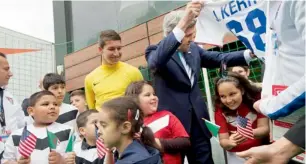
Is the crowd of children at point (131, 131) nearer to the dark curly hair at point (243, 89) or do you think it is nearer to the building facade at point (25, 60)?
the dark curly hair at point (243, 89)

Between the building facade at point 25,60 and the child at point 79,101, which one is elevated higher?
the building facade at point 25,60

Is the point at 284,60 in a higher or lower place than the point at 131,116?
higher

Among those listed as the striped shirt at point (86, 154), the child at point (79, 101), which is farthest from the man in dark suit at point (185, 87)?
the child at point (79, 101)

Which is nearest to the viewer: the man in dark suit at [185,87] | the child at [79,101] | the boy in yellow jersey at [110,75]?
the man in dark suit at [185,87]

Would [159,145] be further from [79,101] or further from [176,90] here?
[79,101]

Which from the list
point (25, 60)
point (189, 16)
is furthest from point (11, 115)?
point (25, 60)

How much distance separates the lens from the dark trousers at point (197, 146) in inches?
89.9

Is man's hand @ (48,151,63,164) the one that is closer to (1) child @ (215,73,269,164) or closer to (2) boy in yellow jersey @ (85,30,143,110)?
(2) boy in yellow jersey @ (85,30,143,110)

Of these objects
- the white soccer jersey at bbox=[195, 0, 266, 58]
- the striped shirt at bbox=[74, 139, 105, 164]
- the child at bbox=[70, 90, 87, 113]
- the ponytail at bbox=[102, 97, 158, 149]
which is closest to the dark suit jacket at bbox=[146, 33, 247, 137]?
the white soccer jersey at bbox=[195, 0, 266, 58]

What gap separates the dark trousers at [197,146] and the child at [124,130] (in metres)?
0.41

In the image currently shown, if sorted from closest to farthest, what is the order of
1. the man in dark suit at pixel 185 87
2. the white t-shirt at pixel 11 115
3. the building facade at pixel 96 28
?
the man in dark suit at pixel 185 87 → the white t-shirt at pixel 11 115 → the building facade at pixel 96 28

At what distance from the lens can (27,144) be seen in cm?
254

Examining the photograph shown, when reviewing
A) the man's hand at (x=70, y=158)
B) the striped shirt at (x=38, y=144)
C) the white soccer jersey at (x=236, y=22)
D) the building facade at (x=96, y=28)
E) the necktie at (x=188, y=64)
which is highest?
the building facade at (x=96, y=28)

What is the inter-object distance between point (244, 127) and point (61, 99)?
177 cm
